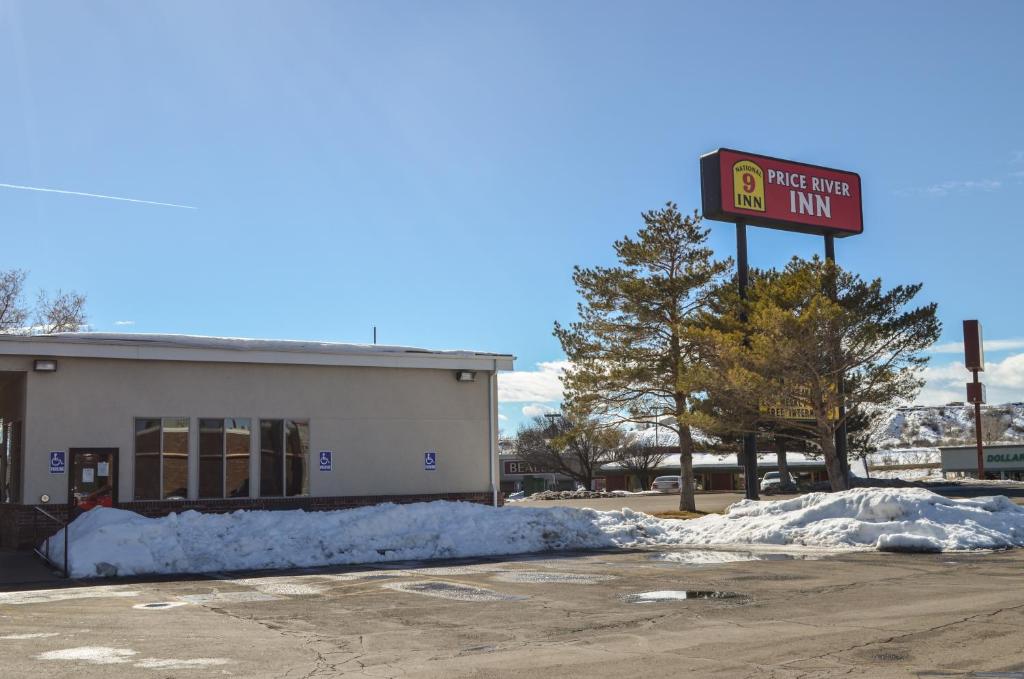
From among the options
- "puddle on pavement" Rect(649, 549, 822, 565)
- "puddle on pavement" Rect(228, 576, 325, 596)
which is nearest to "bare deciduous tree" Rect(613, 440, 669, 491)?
"puddle on pavement" Rect(649, 549, 822, 565)

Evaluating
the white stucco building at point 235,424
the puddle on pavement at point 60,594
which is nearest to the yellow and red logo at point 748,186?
the white stucco building at point 235,424

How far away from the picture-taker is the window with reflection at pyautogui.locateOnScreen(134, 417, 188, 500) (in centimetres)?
2234

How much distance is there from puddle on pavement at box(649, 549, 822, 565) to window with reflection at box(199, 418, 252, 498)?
409 inches

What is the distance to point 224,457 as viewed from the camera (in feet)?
76.1

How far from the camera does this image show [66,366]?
2175 cm

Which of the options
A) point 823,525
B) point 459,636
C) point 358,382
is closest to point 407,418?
point 358,382

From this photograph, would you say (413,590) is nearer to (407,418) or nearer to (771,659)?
(771,659)

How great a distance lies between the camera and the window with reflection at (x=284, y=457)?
77.8 feet

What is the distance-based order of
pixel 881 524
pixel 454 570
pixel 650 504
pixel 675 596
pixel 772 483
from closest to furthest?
pixel 675 596, pixel 454 570, pixel 881 524, pixel 650 504, pixel 772 483

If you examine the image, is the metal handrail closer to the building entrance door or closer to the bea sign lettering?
the building entrance door

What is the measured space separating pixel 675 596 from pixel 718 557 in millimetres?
5887

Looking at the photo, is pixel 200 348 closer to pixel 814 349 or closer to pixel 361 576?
pixel 361 576

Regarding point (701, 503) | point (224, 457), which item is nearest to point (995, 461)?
point (701, 503)

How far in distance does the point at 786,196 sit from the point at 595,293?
7.31 m
